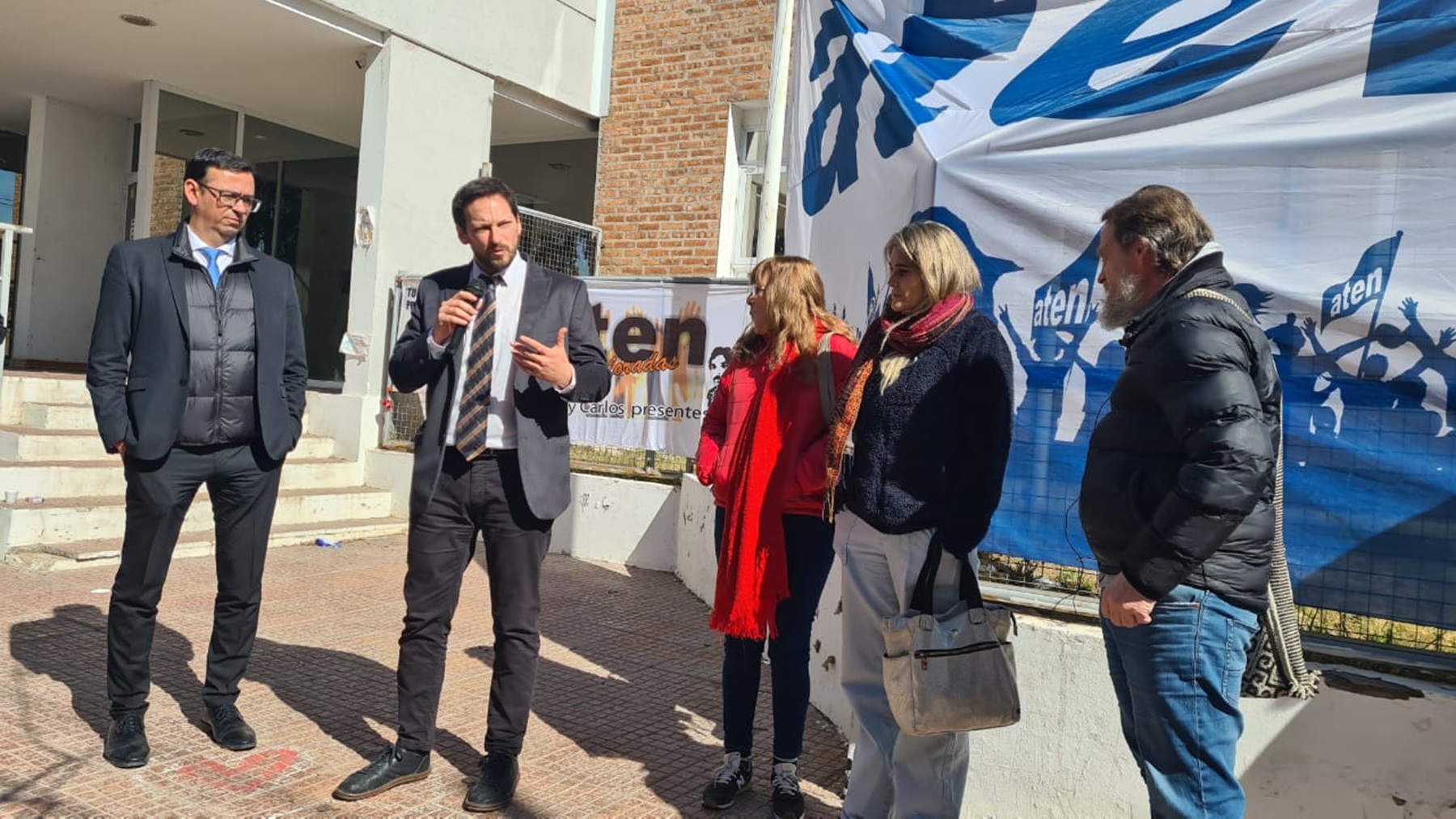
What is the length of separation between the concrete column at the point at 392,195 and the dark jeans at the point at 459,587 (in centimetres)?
626

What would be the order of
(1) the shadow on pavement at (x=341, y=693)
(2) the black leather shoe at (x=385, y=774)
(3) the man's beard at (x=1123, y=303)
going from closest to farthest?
(3) the man's beard at (x=1123, y=303), (2) the black leather shoe at (x=385, y=774), (1) the shadow on pavement at (x=341, y=693)

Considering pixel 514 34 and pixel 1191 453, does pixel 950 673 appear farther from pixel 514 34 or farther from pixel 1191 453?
pixel 514 34

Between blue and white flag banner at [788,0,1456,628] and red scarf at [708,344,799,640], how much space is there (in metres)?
0.95

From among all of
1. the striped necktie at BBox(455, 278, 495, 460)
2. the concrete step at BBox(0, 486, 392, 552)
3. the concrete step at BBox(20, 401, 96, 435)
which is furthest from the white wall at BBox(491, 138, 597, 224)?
the striped necktie at BBox(455, 278, 495, 460)

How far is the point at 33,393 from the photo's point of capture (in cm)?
802

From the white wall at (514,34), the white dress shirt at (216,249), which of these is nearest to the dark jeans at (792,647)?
the white dress shirt at (216,249)

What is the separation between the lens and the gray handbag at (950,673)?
2824 millimetres

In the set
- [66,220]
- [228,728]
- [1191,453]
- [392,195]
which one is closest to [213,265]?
[228,728]

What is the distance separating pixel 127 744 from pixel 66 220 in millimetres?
11281

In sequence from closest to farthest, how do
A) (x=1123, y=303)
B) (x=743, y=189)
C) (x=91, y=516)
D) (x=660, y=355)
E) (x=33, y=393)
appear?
(x=1123, y=303) < (x=91, y=516) < (x=33, y=393) < (x=660, y=355) < (x=743, y=189)

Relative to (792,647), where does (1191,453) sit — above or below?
above

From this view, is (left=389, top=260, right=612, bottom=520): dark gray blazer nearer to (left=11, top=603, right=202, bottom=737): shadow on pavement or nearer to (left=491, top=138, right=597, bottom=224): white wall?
(left=11, top=603, right=202, bottom=737): shadow on pavement

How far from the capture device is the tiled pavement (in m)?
3.51

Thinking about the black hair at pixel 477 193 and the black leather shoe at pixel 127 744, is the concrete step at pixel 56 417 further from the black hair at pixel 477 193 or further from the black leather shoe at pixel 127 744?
the black hair at pixel 477 193
